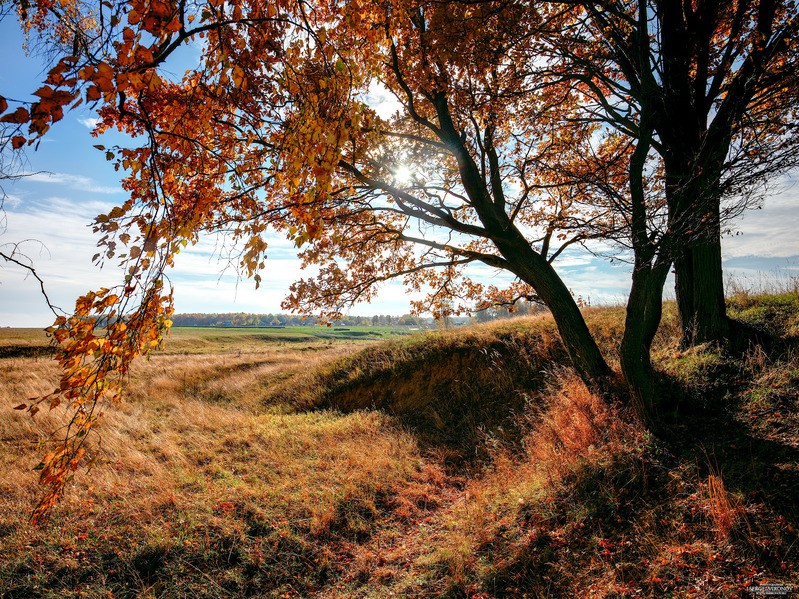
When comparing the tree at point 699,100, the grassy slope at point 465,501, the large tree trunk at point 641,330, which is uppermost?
the tree at point 699,100

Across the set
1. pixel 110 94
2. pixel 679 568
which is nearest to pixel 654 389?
pixel 679 568

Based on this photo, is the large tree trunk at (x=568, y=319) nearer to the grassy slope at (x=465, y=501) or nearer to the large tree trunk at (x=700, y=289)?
the grassy slope at (x=465, y=501)

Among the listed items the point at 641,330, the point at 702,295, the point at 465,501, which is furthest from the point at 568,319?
the point at 465,501

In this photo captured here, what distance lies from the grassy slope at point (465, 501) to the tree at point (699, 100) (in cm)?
206

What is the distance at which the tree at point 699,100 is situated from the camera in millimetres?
5734

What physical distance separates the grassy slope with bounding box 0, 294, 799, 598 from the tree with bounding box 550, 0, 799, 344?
2.06m

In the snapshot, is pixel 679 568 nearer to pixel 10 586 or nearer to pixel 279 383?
pixel 10 586

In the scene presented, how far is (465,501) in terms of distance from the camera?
6492 millimetres

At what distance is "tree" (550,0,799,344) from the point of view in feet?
18.8

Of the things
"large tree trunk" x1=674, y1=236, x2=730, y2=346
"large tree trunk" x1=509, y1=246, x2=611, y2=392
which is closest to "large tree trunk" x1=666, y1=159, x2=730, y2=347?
"large tree trunk" x1=674, y1=236, x2=730, y2=346

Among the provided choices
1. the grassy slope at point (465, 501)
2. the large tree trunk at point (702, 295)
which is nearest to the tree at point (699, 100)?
the large tree trunk at point (702, 295)

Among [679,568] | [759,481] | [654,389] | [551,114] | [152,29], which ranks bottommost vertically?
[679,568]

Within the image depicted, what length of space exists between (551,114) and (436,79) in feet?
10.6

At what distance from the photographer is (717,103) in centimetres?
786
